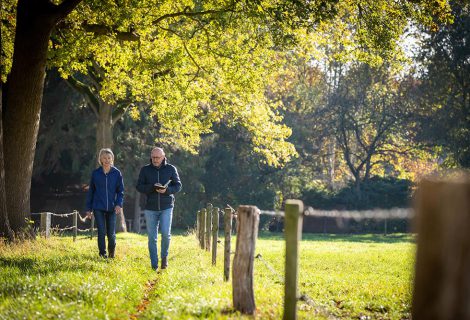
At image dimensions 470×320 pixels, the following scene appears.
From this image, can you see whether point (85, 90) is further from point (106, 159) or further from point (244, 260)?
point (244, 260)

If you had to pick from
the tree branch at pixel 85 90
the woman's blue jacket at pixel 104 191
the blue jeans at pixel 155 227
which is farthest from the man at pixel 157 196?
the tree branch at pixel 85 90

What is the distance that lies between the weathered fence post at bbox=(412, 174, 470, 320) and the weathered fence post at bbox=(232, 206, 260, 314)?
347cm

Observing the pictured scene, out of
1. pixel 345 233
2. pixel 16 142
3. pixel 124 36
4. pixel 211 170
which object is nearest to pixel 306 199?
pixel 345 233

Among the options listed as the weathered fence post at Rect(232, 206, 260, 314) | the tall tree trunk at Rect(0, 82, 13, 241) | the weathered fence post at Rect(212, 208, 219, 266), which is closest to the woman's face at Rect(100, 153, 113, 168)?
the weathered fence post at Rect(212, 208, 219, 266)

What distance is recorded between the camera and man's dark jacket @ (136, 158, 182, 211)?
12.1 metres

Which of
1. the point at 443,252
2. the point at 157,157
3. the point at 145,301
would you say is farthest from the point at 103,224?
the point at 443,252

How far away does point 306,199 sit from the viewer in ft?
167

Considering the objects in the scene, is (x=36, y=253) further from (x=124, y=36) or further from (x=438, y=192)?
(x=438, y=192)

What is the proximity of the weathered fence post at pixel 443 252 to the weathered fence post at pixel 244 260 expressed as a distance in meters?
3.47

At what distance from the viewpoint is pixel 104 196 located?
12789mm

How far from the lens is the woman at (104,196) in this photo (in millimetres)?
12781

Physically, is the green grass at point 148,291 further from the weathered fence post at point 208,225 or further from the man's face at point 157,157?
the man's face at point 157,157

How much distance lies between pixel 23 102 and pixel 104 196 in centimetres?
360

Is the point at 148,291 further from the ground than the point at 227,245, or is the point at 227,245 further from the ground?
the point at 227,245
